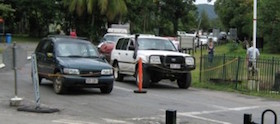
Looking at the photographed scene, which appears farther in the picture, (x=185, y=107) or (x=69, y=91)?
(x=69, y=91)

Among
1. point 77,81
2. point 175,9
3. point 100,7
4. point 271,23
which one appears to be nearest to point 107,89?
point 77,81

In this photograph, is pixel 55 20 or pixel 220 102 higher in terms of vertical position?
pixel 55 20

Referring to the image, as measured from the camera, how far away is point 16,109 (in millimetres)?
11758

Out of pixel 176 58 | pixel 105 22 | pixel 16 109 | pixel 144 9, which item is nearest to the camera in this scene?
pixel 16 109

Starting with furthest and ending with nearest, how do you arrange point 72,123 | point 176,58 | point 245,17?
point 245,17 < point 176,58 < point 72,123

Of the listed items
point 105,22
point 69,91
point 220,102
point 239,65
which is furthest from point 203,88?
point 105,22

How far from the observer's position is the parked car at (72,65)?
14.4 meters

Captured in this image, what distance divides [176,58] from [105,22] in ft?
149

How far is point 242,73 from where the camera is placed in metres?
19.1

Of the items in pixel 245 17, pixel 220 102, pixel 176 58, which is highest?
pixel 245 17

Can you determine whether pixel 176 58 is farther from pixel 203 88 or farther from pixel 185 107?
pixel 185 107

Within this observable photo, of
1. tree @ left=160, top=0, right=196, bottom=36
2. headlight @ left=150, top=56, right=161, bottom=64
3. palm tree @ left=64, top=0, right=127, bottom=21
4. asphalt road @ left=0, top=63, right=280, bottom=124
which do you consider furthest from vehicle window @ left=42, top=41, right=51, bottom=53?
tree @ left=160, top=0, right=196, bottom=36

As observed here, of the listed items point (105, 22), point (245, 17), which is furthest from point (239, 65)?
point (245, 17)

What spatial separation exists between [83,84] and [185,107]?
311cm
